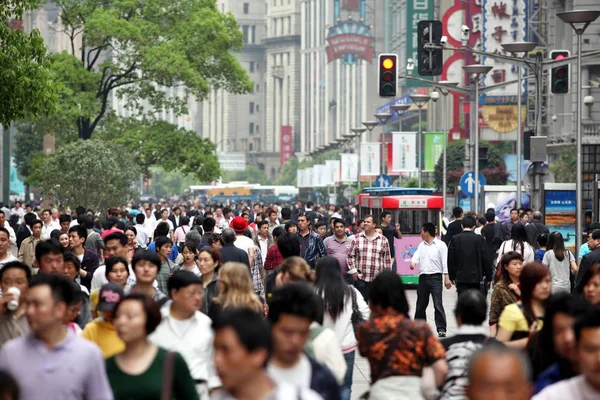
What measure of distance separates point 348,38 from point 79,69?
9188 cm

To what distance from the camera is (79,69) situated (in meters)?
48.8

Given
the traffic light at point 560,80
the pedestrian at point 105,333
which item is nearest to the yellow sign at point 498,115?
the traffic light at point 560,80

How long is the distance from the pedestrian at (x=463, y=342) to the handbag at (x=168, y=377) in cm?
193

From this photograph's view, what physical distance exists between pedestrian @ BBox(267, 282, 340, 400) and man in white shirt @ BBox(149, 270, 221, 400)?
4.38 feet

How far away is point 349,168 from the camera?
238 feet

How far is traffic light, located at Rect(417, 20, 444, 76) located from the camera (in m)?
29.4

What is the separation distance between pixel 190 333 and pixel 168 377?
1708 mm

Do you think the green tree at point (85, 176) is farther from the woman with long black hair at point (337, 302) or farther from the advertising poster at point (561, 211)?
the woman with long black hair at point (337, 302)

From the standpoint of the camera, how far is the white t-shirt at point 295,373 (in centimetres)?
625

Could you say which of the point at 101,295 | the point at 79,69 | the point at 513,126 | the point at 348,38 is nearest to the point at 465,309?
the point at 101,295

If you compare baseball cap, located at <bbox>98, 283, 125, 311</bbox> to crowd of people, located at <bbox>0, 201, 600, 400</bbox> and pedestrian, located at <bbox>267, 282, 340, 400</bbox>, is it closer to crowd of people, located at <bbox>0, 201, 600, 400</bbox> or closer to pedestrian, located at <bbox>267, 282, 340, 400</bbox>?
crowd of people, located at <bbox>0, 201, 600, 400</bbox>

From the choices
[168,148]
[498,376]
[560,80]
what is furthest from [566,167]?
[498,376]

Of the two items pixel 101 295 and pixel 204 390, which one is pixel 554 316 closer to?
pixel 204 390

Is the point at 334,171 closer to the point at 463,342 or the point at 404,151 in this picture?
the point at 404,151
